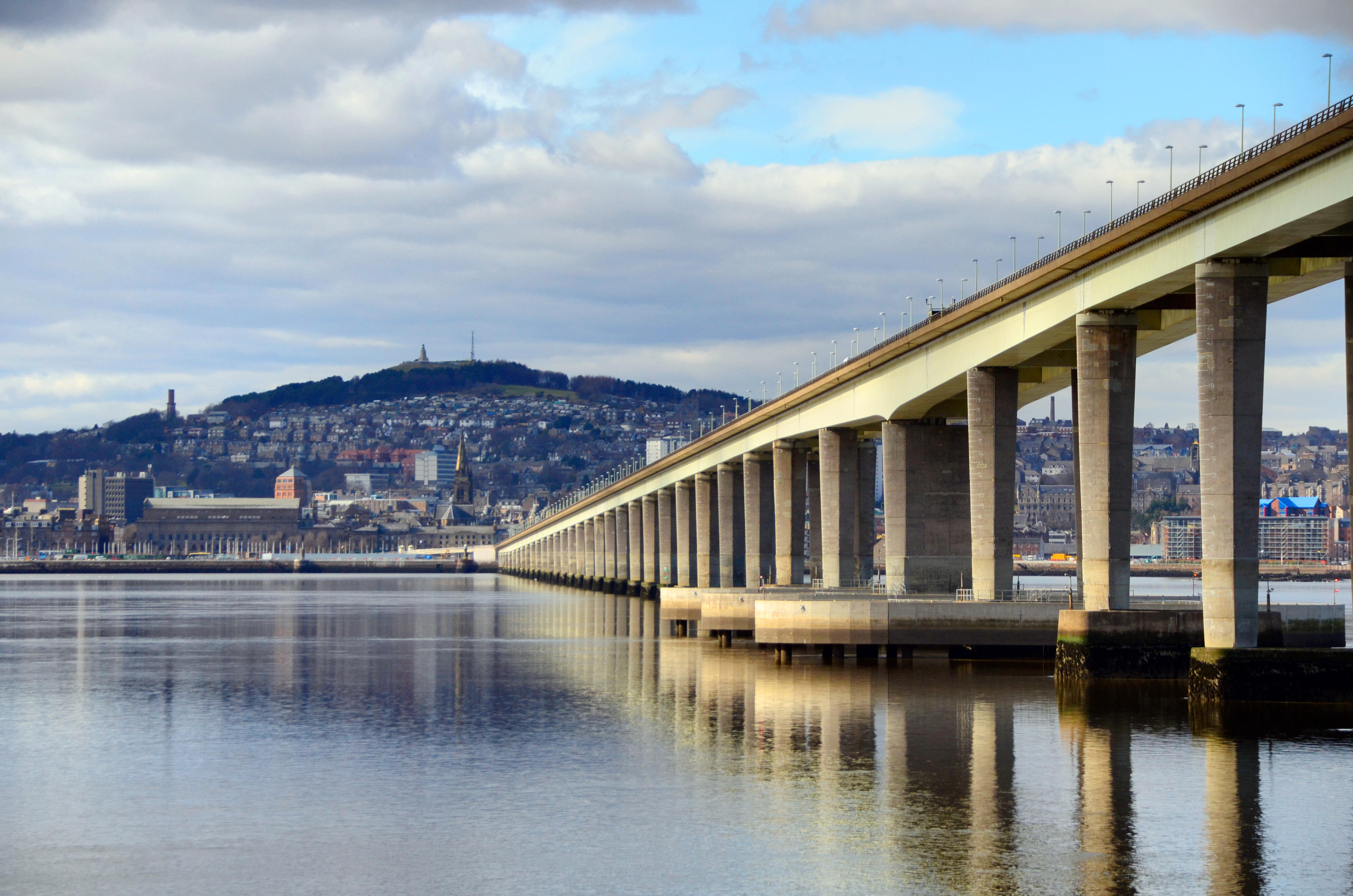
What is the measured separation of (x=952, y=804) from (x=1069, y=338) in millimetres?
31985

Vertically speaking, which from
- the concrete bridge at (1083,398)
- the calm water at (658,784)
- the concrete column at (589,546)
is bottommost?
the calm water at (658,784)

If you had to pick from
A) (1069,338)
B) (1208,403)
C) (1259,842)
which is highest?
(1069,338)

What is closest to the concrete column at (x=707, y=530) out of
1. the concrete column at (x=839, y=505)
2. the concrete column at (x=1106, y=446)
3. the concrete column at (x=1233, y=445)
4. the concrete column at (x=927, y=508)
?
the concrete column at (x=839, y=505)

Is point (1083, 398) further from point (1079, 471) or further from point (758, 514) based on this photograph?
point (758, 514)

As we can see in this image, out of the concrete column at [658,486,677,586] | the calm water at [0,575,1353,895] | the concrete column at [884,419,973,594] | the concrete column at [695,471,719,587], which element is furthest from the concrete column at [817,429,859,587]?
the concrete column at [658,486,677,586]

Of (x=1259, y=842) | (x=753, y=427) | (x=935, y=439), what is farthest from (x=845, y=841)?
(x=753, y=427)

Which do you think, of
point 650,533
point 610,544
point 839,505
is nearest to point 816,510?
point 839,505

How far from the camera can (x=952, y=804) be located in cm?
2934

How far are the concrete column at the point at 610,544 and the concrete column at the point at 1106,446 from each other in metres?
117

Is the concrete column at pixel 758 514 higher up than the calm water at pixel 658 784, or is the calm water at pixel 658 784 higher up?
the concrete column at pixel 758 514

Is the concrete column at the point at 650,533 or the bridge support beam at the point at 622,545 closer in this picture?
the concrete column at the point at 650,533

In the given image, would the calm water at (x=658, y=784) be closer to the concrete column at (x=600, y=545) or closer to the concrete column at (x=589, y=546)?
the concrete column at (x=600, y=545)

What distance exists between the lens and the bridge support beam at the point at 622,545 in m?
160

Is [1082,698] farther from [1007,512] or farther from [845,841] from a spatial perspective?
[845,841]
